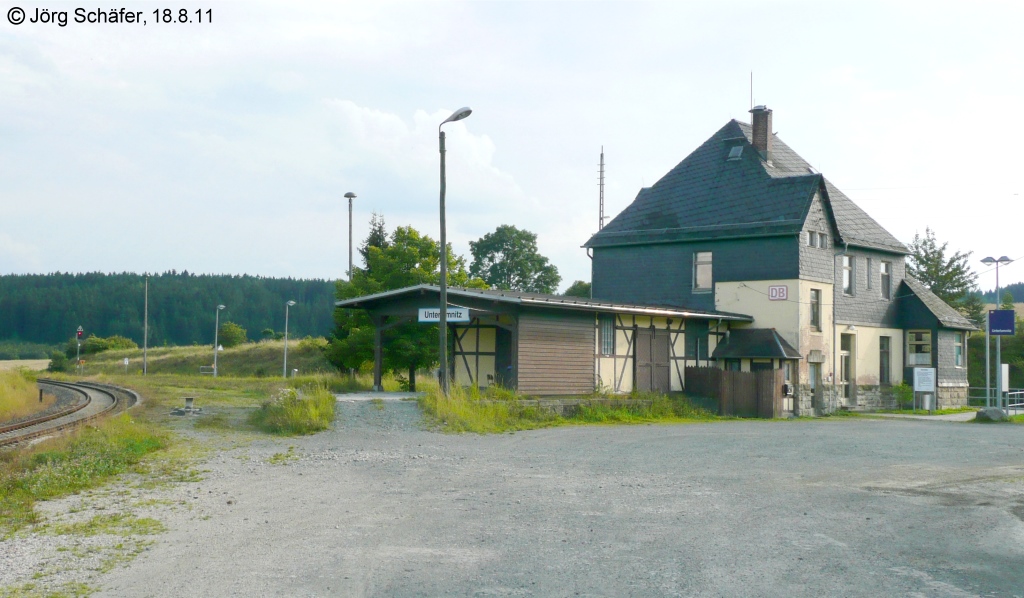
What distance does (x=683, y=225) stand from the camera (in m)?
36.0

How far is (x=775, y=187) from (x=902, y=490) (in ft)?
75.4

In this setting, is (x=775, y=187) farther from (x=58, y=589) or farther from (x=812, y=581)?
(x=58, y=589)

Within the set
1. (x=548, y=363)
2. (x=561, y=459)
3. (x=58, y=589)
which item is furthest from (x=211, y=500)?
(x=548, y=363)

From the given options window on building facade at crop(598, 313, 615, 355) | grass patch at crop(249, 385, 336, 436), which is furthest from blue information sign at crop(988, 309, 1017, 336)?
grass patch at crop(249, 385, 336, 436)

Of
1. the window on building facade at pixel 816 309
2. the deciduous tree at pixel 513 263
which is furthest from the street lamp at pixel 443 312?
the deciduous tree at pixel 513 263

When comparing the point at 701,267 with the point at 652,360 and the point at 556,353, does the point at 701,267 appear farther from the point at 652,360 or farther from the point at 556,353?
the point at 556,353

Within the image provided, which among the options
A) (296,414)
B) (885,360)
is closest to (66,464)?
(296,414)

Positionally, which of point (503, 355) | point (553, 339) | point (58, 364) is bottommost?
point (58, 364)

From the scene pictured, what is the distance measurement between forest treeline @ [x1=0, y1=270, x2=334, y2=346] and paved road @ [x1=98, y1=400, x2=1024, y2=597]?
11714 centimetres

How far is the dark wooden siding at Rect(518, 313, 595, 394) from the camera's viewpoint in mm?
25766

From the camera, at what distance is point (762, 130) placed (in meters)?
37.3

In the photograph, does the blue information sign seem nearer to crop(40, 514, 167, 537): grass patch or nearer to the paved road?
the paved road

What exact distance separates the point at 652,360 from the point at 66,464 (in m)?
19.8

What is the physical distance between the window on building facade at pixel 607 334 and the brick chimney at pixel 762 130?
1197 centimetres
